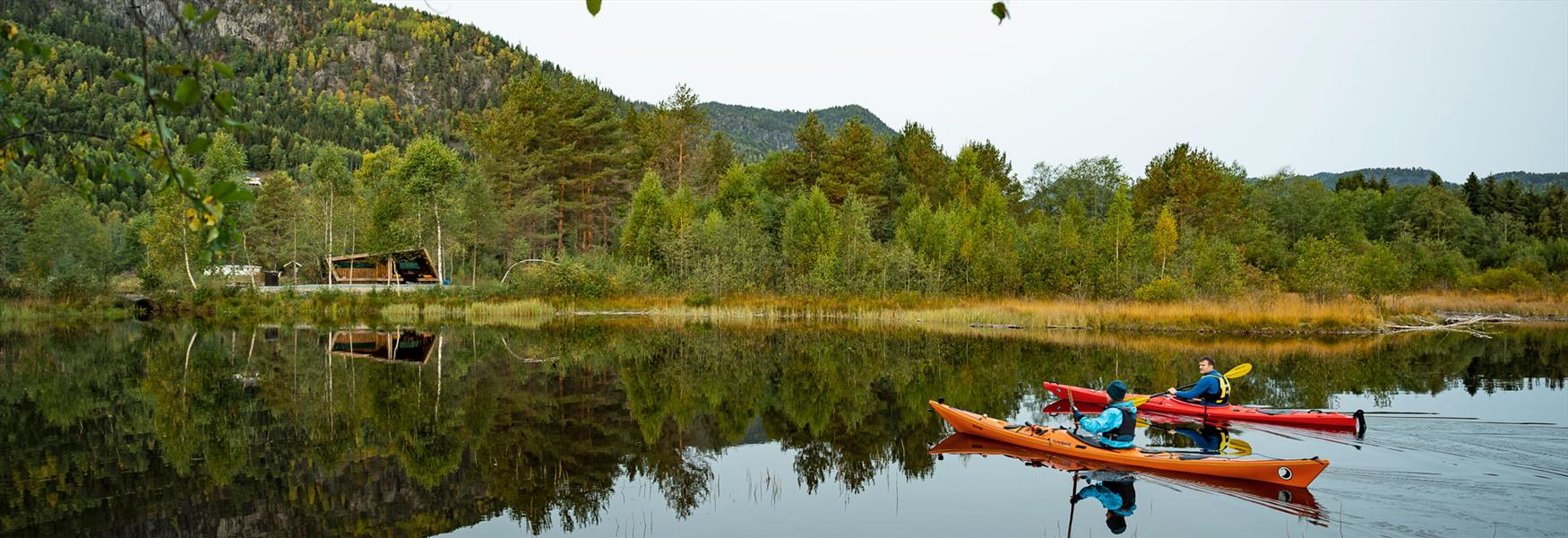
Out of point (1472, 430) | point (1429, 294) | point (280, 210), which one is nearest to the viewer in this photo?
point (1472, 430)

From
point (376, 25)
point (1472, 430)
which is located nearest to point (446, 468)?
point (1472, 430)

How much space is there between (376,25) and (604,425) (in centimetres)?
16981

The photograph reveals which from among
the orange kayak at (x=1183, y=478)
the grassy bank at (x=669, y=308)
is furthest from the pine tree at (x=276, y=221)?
the orange kayak at (x=1183, y=478)

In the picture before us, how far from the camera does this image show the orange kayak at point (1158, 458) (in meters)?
10.3

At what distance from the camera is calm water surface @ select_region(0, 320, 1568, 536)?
933cm

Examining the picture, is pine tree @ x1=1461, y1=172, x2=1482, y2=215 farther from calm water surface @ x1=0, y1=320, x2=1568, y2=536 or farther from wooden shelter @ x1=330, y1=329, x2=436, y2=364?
wooden shelter @ x1=330, y1=329, x2=436, y2=364

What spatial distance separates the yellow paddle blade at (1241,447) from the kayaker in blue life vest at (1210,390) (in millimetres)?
955

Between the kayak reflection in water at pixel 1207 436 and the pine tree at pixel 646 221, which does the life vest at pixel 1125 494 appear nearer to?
the kayak reflection in water at pixel 1207 436

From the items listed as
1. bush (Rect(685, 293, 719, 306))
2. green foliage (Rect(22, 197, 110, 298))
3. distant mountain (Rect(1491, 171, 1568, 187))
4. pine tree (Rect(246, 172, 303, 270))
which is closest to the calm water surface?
bush (Rect(685, 293, 719, 306))

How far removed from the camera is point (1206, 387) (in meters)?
14.3

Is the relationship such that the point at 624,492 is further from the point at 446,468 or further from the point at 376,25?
the point at 376,25

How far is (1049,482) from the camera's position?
11055mm

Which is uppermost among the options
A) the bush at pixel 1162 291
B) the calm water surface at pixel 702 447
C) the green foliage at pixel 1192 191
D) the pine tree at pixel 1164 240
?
the green foliage at pixel 1192 191

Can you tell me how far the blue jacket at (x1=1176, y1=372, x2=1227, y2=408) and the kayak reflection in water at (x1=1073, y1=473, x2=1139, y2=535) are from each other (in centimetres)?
398
